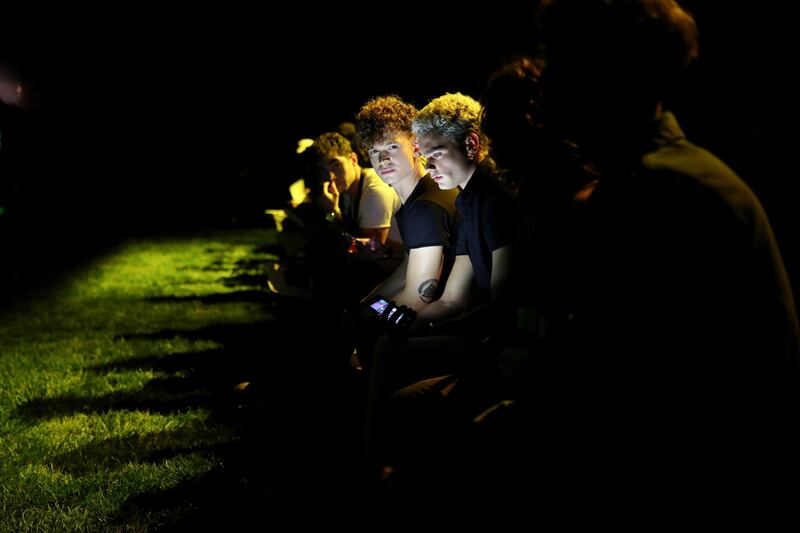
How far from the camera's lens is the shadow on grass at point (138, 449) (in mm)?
4809

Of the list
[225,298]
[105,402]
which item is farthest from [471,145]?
[225,298]

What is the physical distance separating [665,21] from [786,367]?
77 cm

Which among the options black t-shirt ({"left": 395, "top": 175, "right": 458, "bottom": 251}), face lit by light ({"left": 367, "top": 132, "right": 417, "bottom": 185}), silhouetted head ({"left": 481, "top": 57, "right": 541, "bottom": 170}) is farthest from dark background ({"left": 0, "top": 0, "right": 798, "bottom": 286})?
face lit by light ({"left": 367, "top": 132, "right": 417, "bottom": 185})

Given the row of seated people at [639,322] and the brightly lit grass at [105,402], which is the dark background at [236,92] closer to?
the row of seated people at [639,322]

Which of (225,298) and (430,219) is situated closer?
(430,219)

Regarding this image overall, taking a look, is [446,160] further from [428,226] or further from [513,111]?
[513,111]

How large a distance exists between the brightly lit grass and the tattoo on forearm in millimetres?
1515

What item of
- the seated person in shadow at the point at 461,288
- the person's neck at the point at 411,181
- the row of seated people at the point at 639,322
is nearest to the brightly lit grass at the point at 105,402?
the seated person in shadow at the point at 461,288

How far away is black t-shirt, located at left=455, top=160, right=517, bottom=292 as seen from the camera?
11.4 ft

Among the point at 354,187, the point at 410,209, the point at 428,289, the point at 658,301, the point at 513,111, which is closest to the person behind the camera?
the point at 658,301

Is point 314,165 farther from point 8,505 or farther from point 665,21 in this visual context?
point 665,21

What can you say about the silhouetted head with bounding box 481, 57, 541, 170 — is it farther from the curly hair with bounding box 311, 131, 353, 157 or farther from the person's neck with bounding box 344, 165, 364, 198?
the curly hair with bounding box 311, 131, 353, 157

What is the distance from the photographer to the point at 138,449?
504cm

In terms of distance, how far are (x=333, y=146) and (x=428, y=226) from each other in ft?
10.6
